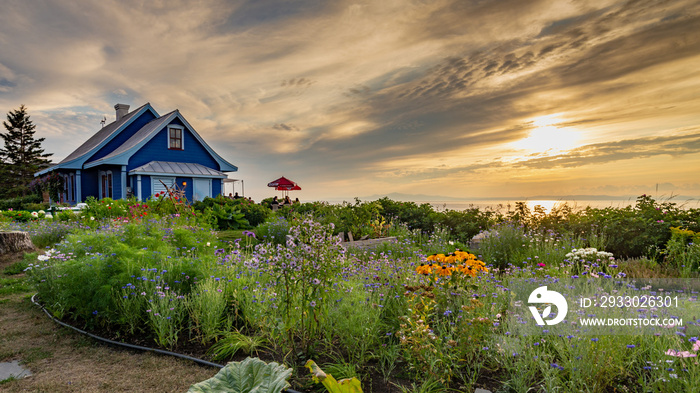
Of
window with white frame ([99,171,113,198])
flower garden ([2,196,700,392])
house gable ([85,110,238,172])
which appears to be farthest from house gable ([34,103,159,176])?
flower garden ([2,196,700,392])

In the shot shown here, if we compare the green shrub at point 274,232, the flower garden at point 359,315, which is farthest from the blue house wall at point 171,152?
the flower garden at point 359,315

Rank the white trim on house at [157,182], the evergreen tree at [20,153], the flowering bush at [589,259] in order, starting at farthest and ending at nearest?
the evergreen tree at [20,153]
the white trim on house at [157,182]
the flowering bush at [589,259]

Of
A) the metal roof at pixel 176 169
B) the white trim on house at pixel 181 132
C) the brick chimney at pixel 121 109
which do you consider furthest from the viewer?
the brick chimney at pixel 121 109

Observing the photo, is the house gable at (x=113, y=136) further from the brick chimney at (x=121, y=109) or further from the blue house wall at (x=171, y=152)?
the brick chimney at (x=121, y=109)

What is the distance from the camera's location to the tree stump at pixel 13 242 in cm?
845

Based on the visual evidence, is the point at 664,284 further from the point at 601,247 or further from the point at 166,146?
the point at 166,146

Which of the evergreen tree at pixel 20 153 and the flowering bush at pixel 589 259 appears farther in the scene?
the evergreen tree at pixel 20 153

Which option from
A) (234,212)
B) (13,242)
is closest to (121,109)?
(234,212)

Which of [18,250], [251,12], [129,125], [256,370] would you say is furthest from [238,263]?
[129,125]

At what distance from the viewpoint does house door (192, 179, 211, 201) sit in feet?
66.8

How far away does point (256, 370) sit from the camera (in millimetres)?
2293

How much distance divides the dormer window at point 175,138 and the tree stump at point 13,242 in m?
12.5

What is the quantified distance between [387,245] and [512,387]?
5.75 m

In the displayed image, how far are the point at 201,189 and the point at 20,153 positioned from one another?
97.4 feet
